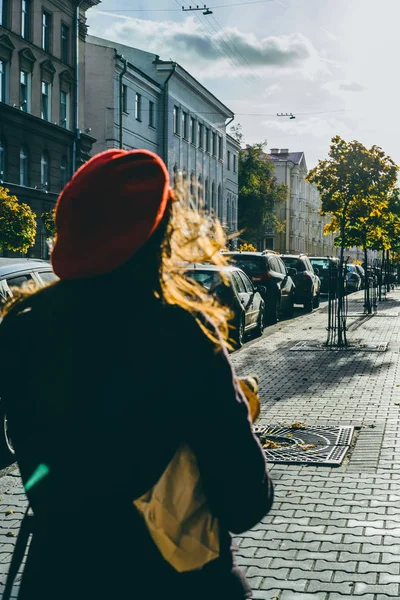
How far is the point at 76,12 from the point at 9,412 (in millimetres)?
39632

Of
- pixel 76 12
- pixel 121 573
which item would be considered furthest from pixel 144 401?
pixel 76 12

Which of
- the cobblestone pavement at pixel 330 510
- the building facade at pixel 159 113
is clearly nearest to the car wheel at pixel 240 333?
the cobblestone pavement at pixel 330 510

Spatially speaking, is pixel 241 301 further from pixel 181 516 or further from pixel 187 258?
pixel 181 516

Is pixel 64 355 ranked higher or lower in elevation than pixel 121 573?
higher

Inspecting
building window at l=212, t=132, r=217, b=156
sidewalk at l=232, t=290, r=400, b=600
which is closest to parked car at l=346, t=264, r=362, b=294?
building window at l=212, t=132, r=217, b=156

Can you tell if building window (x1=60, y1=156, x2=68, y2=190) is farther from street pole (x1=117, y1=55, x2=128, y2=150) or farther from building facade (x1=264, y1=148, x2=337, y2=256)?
building facade (x1=264, y1=148, x2=337, y2=256)

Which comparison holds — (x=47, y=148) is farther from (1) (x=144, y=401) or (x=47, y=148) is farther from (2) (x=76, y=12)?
(1) (x=144, y=401)

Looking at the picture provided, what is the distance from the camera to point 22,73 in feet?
115

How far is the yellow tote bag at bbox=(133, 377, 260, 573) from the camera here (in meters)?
1.63

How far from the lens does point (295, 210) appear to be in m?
100

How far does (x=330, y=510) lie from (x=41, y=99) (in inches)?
1294

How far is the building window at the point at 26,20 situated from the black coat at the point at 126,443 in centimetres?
3548

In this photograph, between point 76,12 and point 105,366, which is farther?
point 76,12

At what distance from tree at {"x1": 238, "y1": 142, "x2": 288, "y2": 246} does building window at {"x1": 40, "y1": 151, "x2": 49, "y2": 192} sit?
43858mm
